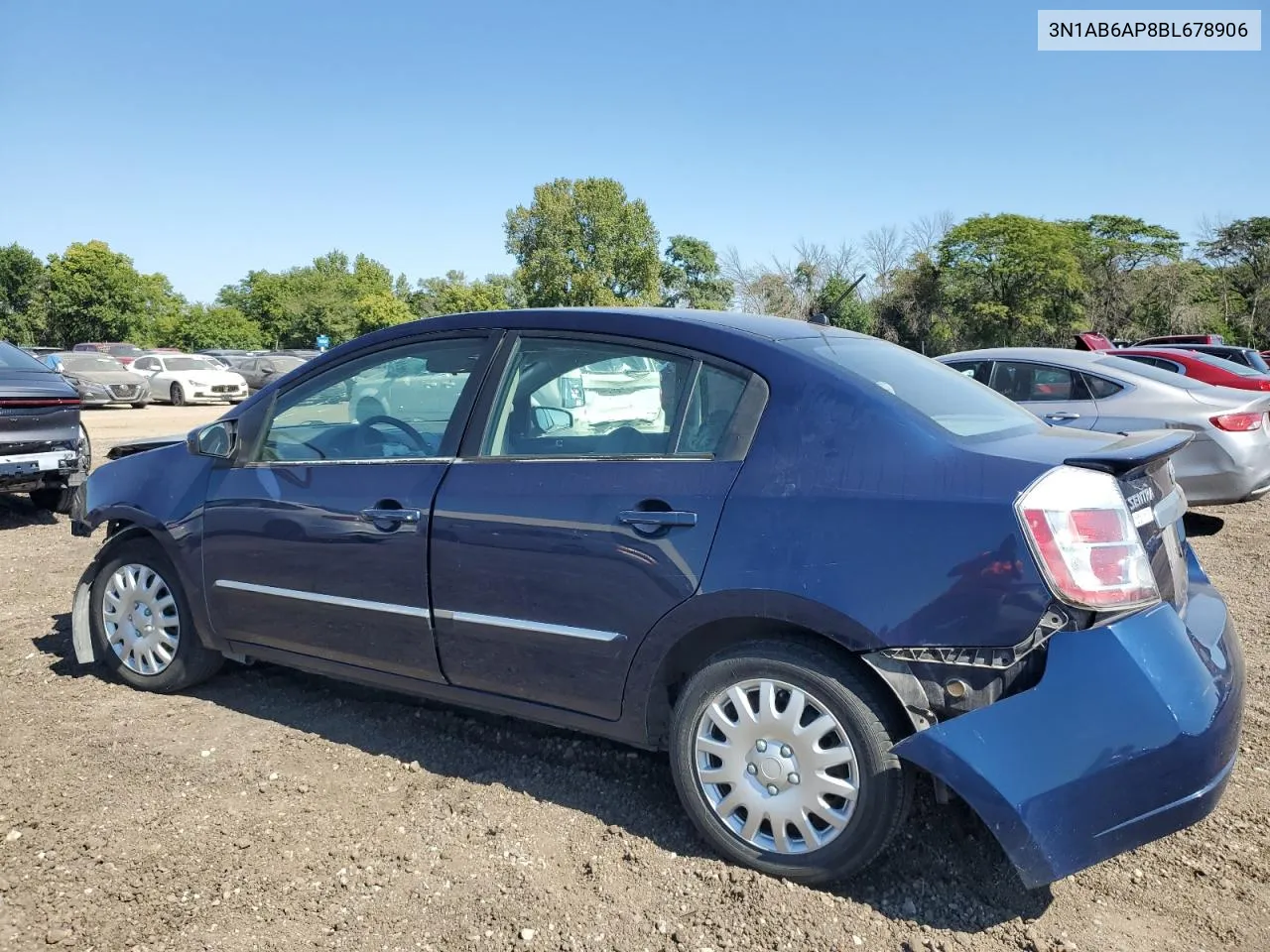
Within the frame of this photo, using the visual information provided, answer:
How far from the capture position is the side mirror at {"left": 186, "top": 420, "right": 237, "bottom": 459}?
382cm

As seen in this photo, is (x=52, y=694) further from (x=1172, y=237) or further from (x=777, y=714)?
(x=1172, y=237)

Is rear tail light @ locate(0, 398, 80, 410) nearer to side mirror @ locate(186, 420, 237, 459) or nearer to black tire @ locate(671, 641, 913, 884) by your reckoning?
side mirror @ locate(186, 420, 237, 459)

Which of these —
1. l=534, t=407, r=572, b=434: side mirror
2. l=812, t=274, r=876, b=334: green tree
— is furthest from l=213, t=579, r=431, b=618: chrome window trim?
l=812, t=274, r=876, b=334: green tree

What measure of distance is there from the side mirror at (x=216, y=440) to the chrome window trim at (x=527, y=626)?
51.1 inches

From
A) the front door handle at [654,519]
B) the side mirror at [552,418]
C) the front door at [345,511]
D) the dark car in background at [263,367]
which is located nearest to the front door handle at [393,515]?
the front door at [345,511]

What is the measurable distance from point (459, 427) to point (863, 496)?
1474 millimetres

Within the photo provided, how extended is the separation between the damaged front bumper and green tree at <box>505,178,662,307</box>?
217 ft

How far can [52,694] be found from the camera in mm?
4172

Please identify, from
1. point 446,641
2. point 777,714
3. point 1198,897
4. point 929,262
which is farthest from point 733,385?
point 929,262

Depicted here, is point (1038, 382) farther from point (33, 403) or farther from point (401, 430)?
point (33, 403)

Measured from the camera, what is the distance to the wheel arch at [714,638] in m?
2.48

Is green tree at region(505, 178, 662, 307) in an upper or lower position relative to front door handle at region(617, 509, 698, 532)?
upper

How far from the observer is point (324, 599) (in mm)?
3465

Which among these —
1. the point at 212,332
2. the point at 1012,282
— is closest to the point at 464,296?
the point at 212,332
